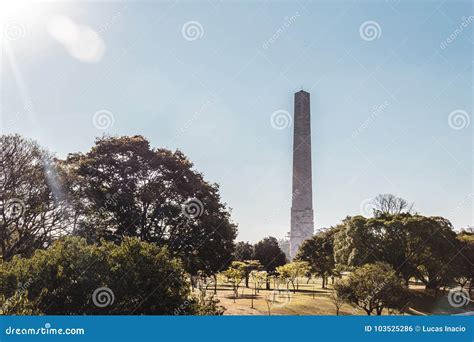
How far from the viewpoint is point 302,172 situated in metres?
56.6

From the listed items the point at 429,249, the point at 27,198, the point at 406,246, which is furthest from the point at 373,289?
the point at 27,198

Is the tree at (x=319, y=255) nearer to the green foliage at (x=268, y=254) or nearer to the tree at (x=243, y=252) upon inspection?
the green foliage at (x=268, y=254)

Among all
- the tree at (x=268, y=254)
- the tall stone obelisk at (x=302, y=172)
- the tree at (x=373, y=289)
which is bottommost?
the tree at (x=373, y=289)

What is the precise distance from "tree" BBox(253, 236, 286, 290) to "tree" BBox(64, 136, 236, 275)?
2267 cm

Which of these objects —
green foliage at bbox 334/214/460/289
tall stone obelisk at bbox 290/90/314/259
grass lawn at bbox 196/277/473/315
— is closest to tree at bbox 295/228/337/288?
tall stone obelisk at bbox 290/90/314/259

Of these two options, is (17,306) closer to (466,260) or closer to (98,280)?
(98,280)

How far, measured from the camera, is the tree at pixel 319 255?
155 ft

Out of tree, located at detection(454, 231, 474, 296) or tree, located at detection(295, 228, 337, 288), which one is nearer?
tree, located at detection(454, 231, 474, 296)

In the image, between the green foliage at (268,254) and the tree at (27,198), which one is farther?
the green foliage at (268,254)

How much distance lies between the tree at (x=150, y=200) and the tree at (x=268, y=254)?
893 inches

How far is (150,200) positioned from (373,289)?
15399 millimetres

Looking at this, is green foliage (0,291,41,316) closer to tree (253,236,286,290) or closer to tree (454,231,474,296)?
tree (454,231,474,296)

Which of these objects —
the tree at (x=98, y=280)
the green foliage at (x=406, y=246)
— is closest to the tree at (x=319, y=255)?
the green foliage at (x=406, y=246)

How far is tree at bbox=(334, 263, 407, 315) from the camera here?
939 inches
